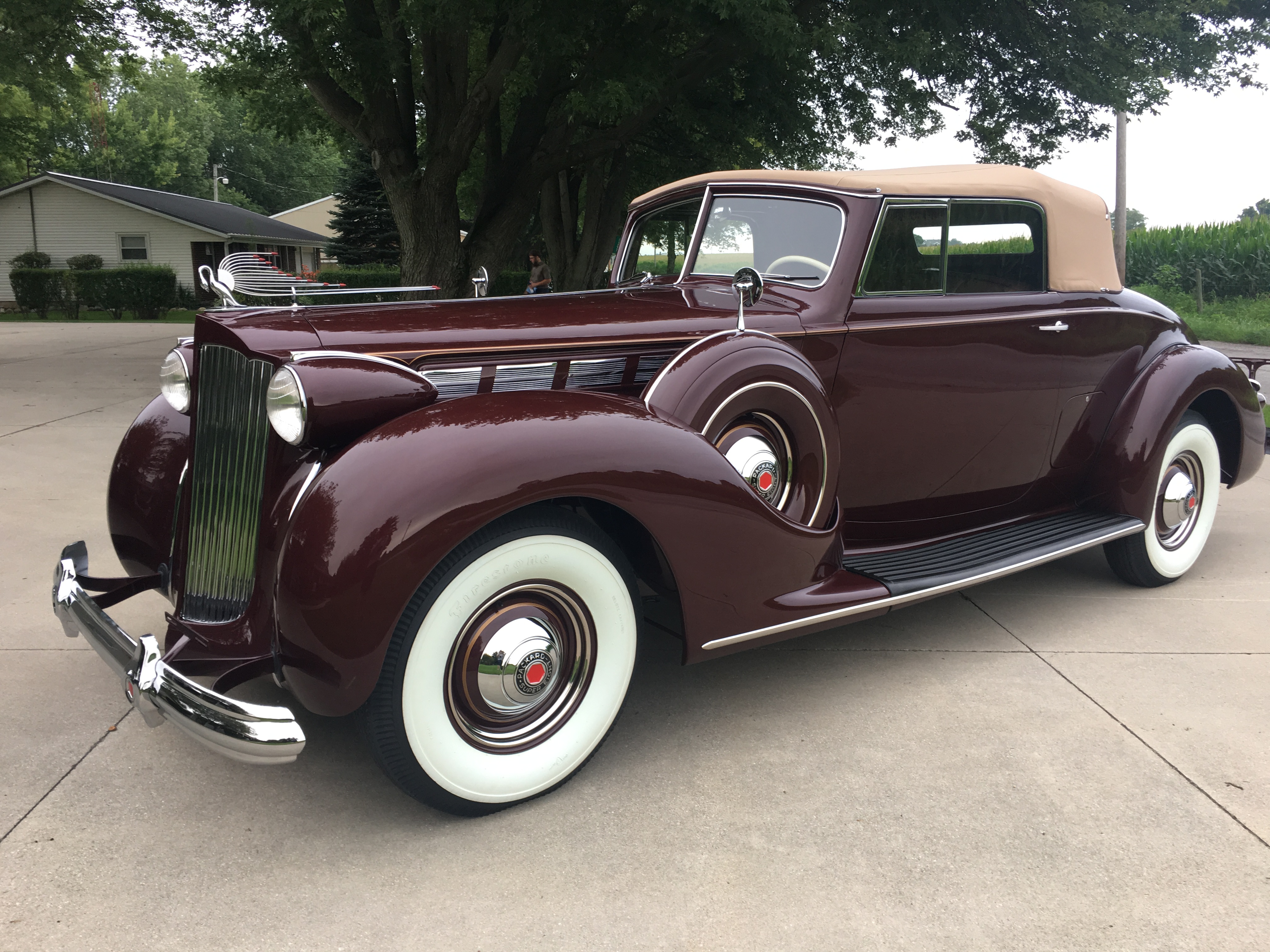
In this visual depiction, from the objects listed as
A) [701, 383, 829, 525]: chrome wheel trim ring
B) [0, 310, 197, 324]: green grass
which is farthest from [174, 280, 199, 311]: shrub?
[701, 383, 829, 525]: chrome wheel trim ring

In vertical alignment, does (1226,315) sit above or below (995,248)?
below

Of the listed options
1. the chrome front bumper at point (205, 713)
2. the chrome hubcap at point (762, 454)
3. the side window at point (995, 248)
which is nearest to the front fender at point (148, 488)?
the chrome front bumper at point (205, 713)

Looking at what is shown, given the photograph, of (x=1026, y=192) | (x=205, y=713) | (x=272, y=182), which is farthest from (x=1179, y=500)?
(x=272, y=182)

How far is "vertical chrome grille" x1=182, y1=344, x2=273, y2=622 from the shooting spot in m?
2.67

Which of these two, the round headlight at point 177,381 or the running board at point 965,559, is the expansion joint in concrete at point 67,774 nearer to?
the round headlight at point 177,381

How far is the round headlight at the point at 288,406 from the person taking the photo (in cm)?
239

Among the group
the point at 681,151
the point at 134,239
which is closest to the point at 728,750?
the point at 681,151

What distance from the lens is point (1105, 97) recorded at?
11.7 meters

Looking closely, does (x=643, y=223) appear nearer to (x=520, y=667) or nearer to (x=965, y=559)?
(x=965, y=559)

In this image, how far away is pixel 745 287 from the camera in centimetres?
310

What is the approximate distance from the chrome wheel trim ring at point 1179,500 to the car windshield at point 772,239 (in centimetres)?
196

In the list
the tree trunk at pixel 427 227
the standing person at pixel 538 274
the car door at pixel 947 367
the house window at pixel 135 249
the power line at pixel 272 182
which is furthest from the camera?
the power line at pixel 272 182

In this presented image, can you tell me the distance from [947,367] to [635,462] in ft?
5.45

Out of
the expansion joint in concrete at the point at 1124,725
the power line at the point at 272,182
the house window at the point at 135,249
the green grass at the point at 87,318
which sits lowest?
the expansion joint in concrete at the point at 1124,725
